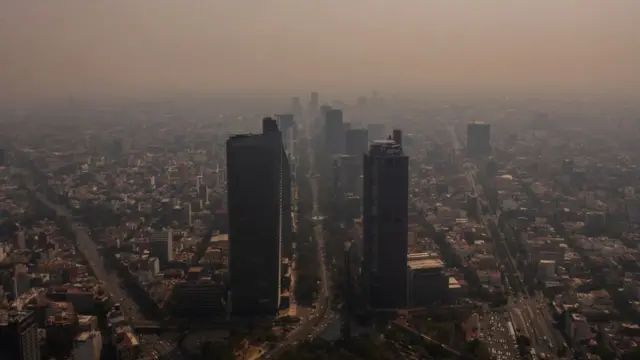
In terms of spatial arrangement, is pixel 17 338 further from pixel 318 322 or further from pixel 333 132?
pixel 333 132

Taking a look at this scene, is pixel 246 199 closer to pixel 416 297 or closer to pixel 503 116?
pixel 416 297

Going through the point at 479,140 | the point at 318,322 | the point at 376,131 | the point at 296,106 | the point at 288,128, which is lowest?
the point at 318,322

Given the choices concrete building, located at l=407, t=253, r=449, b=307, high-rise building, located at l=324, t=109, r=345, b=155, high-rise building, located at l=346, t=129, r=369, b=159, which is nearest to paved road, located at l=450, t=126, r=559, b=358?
concrete building, located at l=407, t=253, r=449, b=307

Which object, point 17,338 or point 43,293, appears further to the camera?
point 43,293

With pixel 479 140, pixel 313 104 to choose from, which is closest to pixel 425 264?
pixel 479 140

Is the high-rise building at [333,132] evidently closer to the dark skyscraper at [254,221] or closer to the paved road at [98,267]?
the paved road at [98,267]

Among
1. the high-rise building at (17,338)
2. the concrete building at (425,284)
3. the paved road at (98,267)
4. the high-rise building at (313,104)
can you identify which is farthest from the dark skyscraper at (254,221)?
the high-rise building at (313,104)

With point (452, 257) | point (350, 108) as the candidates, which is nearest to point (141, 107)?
point (350, 108)
